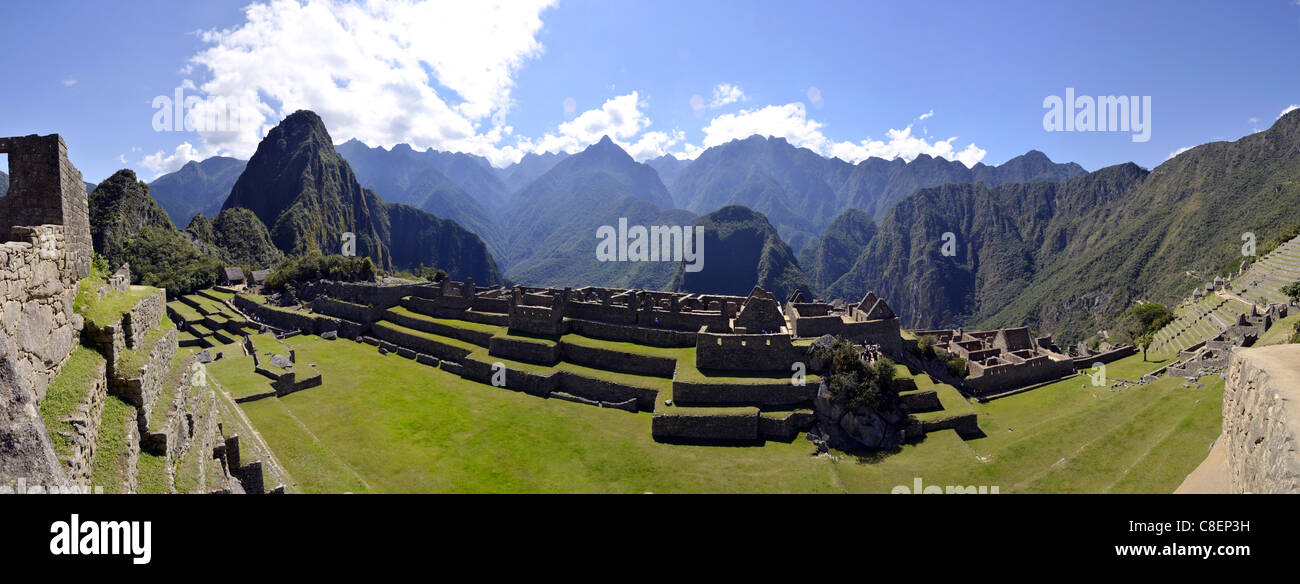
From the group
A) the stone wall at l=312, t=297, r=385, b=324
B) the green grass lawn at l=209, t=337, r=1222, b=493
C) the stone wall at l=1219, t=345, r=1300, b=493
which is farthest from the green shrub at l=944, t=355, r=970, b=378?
the stone wall at l=312, t=297, r=385, b=324

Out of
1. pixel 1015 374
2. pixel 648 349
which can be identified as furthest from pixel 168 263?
pixel 1015 374

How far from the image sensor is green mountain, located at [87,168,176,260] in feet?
252

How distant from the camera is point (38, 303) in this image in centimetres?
661

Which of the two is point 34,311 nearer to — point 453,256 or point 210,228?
point 210,228

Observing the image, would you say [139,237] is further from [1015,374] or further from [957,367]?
[1015,374]

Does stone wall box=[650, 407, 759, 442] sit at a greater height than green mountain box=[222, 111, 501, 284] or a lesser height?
lesser

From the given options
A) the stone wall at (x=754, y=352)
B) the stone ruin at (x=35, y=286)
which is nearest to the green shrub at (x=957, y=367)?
the stone wall at (x=754, y=352)

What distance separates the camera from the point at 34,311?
6.46 metres

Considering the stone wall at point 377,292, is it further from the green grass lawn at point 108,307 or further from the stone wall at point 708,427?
the green grass lawn at point 108,307

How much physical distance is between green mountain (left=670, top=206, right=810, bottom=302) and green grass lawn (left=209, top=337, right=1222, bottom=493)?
121732 millimetres

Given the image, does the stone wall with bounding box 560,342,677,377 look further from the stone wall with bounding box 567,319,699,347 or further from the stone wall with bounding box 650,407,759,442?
the stone wall with bounding box 650,407,759,442
